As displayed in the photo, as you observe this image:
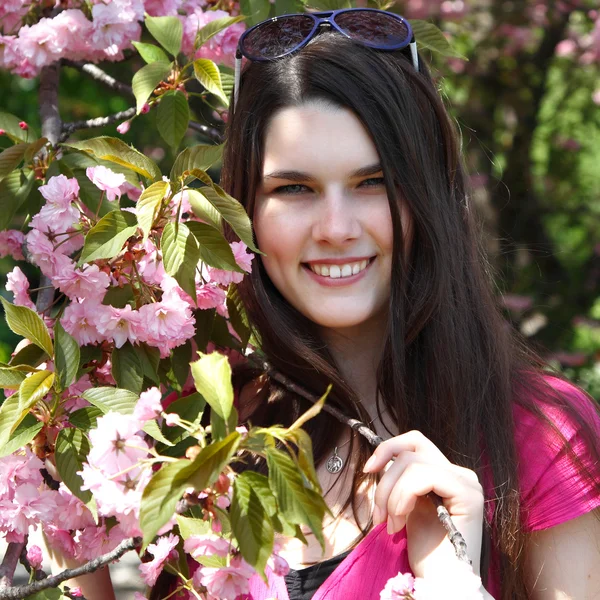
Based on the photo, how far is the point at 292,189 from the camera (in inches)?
65.6

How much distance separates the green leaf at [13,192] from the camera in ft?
5.45

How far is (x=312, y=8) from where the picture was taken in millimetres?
1960

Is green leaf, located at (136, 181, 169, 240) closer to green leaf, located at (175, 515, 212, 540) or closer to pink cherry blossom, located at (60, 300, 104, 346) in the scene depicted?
pink cherry blossom, located at (60, 300, 104, 346)

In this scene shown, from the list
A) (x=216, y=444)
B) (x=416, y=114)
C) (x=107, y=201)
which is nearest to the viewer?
(x=216, y=444)

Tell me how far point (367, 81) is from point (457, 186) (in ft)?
1.02

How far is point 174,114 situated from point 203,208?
1.44 ft

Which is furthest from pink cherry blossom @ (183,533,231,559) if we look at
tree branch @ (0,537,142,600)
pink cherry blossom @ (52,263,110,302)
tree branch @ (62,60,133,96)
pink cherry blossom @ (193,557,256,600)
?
tree branch @ (62,60,133,96)

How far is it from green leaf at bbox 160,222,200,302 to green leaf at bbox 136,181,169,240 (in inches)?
1.2

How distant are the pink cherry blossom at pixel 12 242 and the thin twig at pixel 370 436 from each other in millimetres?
479

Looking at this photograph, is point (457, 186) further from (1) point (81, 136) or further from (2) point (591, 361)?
(2) point (591, 361)

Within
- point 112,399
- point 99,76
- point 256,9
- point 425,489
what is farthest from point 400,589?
point 99,76

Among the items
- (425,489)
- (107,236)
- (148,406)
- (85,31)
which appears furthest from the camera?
(85,31)

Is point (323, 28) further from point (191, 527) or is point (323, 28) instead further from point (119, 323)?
point (191, 527)

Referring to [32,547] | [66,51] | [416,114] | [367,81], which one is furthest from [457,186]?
[32,547]
